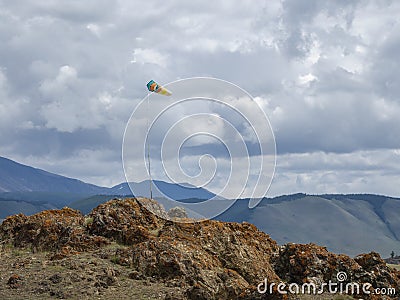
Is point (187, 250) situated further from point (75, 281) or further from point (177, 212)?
point (177, 212)

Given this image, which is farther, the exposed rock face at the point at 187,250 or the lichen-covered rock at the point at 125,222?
the lichen-covered rock at the point at 125,222

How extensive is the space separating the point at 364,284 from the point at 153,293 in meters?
12.3

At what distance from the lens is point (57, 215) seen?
39000mm

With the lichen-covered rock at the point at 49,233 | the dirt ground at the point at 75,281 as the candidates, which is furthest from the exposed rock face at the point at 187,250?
the dirt ground at the point at 75,281

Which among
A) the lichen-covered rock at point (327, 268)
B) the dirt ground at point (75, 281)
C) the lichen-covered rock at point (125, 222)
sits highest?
the lichen-covered rock at point (125, 222)

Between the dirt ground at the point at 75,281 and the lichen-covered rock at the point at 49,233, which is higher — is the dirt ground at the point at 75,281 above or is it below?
below

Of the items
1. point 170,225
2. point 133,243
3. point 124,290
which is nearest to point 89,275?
point 124,290

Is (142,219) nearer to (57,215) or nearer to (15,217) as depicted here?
(57,215)

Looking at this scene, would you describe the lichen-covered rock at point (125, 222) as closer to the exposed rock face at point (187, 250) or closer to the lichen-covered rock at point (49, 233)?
the exposed rock face at point (187, 250)

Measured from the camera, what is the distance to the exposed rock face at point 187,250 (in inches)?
1242

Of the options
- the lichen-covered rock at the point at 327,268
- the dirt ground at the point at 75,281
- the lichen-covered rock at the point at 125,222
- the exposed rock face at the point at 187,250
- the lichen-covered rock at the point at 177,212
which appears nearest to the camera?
the dirt ground at the point at 75,281

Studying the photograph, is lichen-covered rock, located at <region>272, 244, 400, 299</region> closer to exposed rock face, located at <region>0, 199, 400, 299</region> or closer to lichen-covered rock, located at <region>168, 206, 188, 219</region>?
exposed rock face, located at <region>0, 199, 400, 299</region>

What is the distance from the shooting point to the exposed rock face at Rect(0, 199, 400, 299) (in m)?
31.5

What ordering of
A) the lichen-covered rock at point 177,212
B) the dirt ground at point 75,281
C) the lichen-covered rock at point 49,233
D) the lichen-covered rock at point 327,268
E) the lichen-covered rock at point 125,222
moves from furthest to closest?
the lichen-covered rock at point 177,212 < the lichen-covered rock at point 125,222 < the lichen-covered rock at point 49,233 < the lichen-covered rock at point 327,268 < the dirt ground at point 75,281
